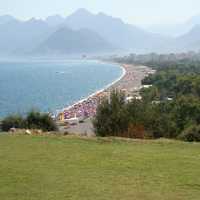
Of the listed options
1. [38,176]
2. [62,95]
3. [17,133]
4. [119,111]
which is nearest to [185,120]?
[119,111]

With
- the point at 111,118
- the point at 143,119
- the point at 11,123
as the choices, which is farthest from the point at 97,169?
the point at 11,123

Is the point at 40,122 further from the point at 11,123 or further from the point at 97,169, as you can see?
the point at 97,169

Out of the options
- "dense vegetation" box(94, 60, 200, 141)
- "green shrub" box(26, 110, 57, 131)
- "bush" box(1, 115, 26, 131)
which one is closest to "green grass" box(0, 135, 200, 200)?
"dense vegetation" box(94, 60, 200, 141)

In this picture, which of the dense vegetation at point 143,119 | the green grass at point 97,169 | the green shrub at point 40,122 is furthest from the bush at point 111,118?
the green grass at point 97,169

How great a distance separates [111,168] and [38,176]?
1.12 meters

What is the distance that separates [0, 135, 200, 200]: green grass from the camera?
548 cm

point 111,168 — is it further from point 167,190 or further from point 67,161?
point 167,190

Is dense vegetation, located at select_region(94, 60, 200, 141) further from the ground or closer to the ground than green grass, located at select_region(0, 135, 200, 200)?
closer to the ground

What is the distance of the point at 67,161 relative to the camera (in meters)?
7.14

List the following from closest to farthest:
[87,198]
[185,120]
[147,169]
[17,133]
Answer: [87,198], [147,169], [17,133], [185,120]

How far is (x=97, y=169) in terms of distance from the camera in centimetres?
661

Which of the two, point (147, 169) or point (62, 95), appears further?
point (62, 95)

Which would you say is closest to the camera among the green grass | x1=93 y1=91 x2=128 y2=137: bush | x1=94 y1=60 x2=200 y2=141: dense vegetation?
the green grass

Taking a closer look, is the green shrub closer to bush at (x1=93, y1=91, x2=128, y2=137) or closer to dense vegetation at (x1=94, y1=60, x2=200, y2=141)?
dense vegetation at (x1=94, y1=60, x2=200, y2=141)
